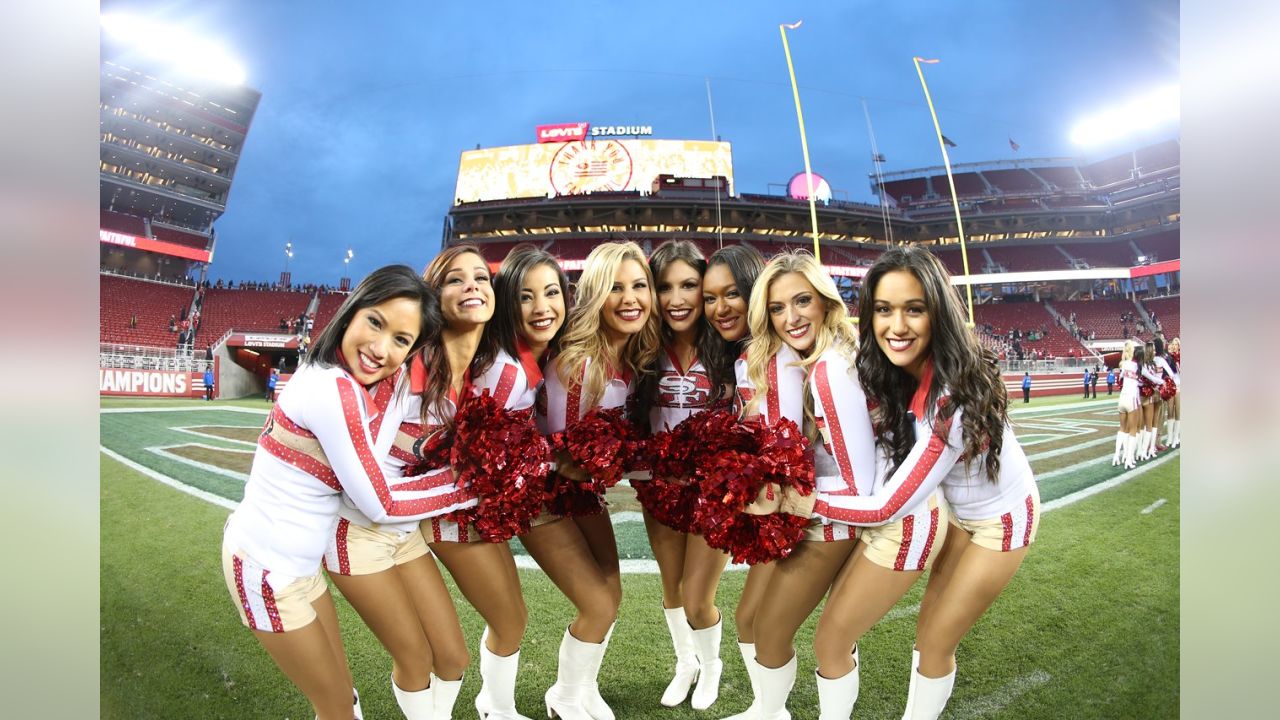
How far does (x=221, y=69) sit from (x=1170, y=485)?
424 centimetres

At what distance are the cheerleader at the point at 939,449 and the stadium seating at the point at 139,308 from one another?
2534 millimetres

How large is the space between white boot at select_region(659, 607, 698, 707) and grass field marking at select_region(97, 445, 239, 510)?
218cm

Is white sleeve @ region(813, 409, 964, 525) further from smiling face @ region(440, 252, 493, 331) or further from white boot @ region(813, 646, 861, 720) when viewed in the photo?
smiling face @ region(440, 252, 493, 331)

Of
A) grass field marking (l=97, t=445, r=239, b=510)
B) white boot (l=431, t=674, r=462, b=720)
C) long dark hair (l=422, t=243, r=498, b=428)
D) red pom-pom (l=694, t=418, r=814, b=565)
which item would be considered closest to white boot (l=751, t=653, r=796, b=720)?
red pom-pom (l=694, t=418, r=814, b=565)

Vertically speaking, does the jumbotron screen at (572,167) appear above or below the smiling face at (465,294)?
above

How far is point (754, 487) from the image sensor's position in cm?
185

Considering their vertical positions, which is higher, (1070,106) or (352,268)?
(1070,106)

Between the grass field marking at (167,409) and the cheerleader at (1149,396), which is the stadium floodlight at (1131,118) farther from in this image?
the grass field marking at (167,409)

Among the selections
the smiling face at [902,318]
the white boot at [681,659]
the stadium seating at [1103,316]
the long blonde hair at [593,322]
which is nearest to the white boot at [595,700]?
the white boot at [681,659]

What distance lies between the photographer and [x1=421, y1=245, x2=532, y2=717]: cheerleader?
78.2 inches

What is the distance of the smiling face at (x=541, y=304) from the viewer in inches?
80.8
